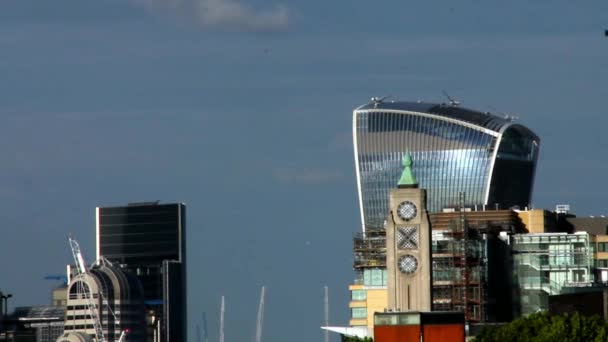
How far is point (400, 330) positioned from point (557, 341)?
11942mm

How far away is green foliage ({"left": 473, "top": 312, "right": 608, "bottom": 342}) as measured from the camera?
189 m

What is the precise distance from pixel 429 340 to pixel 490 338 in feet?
32.6

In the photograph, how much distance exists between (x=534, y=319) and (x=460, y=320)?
6984 millimetres

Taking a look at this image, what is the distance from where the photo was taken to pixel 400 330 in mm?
192375

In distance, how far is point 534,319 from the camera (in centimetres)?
19625

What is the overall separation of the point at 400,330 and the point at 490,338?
959 centimetres

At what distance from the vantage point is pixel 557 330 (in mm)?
189500

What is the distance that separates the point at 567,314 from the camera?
199m

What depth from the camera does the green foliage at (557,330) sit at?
18925cm

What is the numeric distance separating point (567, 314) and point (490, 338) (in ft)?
20.5

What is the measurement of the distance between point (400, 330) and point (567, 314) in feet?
47.9

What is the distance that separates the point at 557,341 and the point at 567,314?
9885 mm

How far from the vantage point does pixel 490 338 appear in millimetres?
198625
